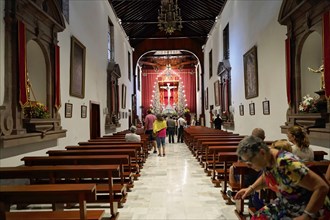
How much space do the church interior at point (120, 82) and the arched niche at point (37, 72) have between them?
2 centimetres

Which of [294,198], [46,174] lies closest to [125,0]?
[46,174]

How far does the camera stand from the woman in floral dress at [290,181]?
190 centimetres

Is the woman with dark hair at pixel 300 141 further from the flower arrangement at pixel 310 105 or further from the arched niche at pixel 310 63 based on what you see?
the arched niche at pixel 310 63

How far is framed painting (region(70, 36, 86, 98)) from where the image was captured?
28.3ft

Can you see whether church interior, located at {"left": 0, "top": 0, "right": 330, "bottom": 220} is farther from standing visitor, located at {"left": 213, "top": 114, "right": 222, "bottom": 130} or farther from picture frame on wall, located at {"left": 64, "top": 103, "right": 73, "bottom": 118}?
standing visitor, located at {"left": 213, "top": 114, "right": 222, "bottom": 130}

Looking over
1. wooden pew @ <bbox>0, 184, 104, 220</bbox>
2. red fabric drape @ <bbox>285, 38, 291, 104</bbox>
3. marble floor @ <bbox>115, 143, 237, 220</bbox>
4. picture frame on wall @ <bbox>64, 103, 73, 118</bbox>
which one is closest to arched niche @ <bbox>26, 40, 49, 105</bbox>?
picture frame on wall @ <bbox>64, 103, 73, 118</bbox>

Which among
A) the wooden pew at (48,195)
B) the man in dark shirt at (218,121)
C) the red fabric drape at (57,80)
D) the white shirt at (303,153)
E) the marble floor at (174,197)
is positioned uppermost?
the red fabric drape at (57,80)

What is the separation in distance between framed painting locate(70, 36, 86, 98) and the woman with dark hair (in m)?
6.18

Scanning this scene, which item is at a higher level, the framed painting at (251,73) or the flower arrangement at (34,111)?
the framed painting at (251,73)

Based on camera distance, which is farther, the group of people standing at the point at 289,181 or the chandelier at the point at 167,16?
the chandelier at the point at 167,16

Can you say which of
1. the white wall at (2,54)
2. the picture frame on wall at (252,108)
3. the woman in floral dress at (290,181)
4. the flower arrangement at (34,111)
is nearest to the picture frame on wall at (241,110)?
the picture frame on wall at (252,108)

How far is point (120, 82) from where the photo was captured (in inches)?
647

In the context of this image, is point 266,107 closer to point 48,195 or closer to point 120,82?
point 48,195

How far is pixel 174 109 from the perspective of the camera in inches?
1072
